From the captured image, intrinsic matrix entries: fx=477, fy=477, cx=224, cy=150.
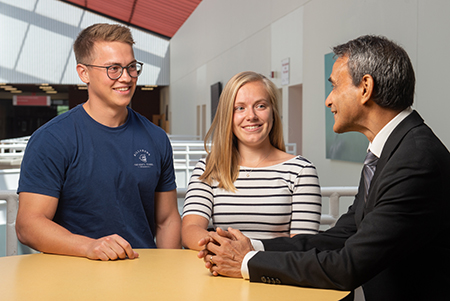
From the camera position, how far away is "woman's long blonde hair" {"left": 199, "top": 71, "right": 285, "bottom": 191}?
2172 millimetres

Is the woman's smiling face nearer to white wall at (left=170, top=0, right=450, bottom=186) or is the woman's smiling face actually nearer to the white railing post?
the white railing post

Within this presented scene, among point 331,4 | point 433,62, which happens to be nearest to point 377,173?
point 433,62

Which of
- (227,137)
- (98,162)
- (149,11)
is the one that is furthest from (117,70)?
(149,11)

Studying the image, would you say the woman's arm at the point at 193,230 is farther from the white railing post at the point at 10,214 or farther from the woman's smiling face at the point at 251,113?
the white railing post at the point at 10,214

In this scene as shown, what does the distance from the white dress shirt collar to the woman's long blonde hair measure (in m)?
0.74

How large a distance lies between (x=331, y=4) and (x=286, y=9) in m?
2.03

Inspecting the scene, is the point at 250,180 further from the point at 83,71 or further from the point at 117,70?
the point at 83,71

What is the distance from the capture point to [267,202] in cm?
209

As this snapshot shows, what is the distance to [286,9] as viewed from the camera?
8.89 meters

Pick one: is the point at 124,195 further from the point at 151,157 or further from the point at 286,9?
the point at 286,9

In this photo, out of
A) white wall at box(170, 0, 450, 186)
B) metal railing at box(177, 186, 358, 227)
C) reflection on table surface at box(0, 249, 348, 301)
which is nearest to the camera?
reflection on table surface at box(0, 249, 348, 301)

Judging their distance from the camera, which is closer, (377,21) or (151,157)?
(151,157)

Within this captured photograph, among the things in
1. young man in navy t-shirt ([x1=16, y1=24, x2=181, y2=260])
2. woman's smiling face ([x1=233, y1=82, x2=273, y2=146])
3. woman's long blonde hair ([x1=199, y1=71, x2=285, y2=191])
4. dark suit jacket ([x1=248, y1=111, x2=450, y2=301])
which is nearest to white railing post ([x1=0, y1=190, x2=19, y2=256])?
young man in navy t-shirt ([x1=16, y1=24, x2=181, y2=260])

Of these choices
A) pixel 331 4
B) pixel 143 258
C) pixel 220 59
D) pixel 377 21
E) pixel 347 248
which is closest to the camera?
pixel 347 248
